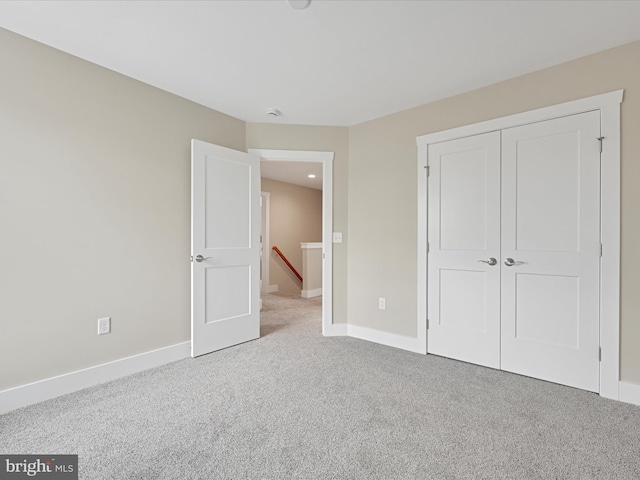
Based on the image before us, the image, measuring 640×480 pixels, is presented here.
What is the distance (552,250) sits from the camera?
7.52ft

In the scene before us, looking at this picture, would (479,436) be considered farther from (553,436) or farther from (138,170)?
(138,170)

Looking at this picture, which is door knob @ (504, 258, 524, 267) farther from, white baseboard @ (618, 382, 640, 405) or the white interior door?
the white interior door

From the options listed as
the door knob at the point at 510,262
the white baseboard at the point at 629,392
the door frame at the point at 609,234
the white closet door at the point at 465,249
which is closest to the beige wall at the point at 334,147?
the white closet door at the point at 465,249

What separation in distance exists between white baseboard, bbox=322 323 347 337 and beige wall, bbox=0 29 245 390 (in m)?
1.49

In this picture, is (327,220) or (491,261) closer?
(491,261)

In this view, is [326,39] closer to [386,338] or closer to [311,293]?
[386,338]

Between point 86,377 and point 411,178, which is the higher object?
point 411,178

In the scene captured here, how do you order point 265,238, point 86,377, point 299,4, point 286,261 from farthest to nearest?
point 286,261, point 265,238, point 86,377, point 299,4

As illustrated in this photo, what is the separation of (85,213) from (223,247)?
114 centimetres

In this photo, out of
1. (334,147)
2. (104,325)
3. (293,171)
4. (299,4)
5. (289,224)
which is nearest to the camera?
(299,4)

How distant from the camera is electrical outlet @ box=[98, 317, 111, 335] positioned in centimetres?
232

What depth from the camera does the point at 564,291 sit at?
225 cm

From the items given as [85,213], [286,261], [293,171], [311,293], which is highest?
[293,171]

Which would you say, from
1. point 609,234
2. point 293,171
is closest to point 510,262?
point 609,234
